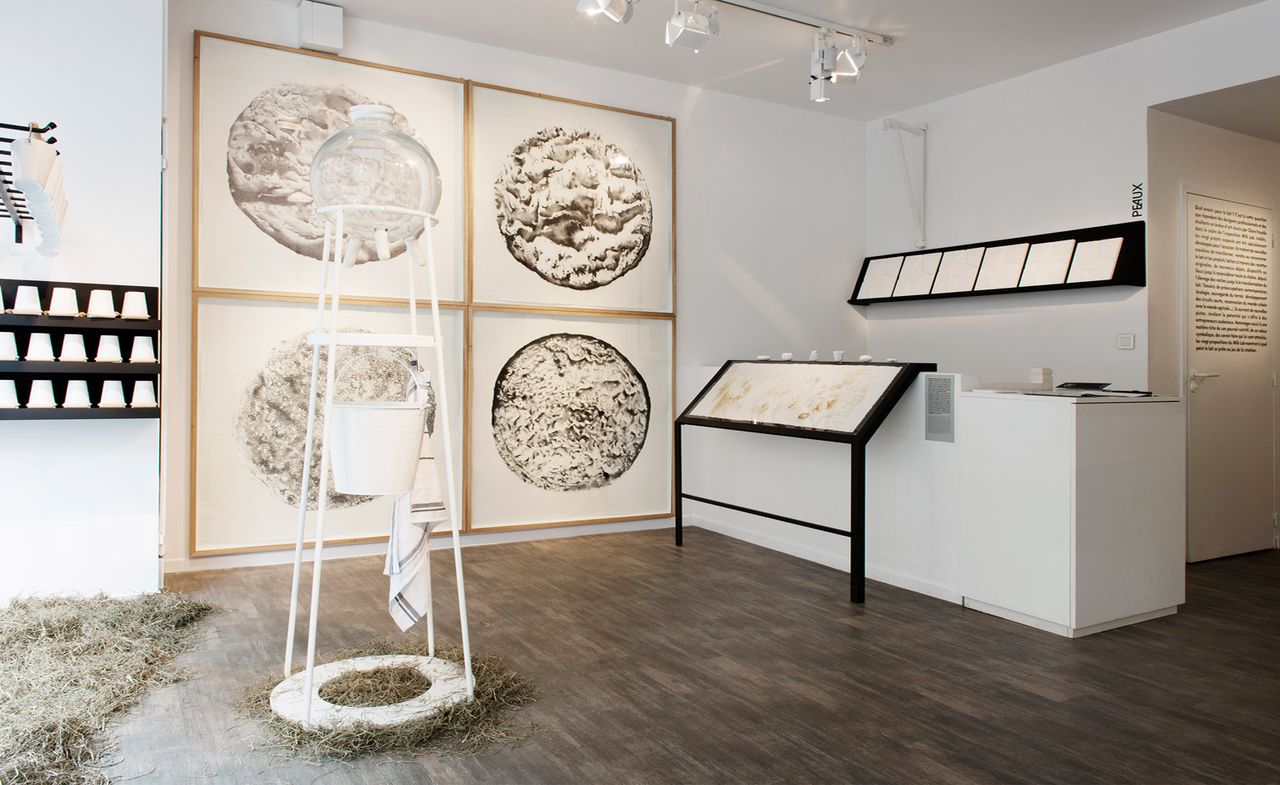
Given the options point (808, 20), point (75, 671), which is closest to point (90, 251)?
point (75, 671)

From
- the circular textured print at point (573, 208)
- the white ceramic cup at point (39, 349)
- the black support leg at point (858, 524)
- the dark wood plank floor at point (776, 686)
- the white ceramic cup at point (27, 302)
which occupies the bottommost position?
the dark wood plank floor at point (776, 686)

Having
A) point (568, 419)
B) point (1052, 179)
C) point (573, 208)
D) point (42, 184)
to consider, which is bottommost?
point (568, 419)

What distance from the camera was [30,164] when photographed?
3.37 meters

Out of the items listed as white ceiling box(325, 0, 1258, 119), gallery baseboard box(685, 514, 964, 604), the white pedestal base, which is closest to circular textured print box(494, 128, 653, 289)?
white ceiling box(325, 0, 1258, 119)

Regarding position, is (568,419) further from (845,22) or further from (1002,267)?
(1002,267)

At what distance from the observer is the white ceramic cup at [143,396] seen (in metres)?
3.97

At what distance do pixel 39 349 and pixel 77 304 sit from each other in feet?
0.88

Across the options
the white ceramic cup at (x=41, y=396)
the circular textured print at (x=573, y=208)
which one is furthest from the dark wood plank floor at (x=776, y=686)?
the circular textured print at (x=573, y=208)

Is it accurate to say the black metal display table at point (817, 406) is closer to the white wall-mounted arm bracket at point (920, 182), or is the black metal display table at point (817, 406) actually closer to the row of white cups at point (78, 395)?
the white wall-mounted arm bracket at point (920, 182)

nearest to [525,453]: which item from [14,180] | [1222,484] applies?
[14,180]

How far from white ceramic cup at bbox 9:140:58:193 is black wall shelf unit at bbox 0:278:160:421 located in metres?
0.60

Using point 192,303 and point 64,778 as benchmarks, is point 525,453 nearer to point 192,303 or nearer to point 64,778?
point 192,303

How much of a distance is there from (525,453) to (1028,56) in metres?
4.14

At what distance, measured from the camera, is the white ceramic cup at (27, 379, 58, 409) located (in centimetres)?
375
